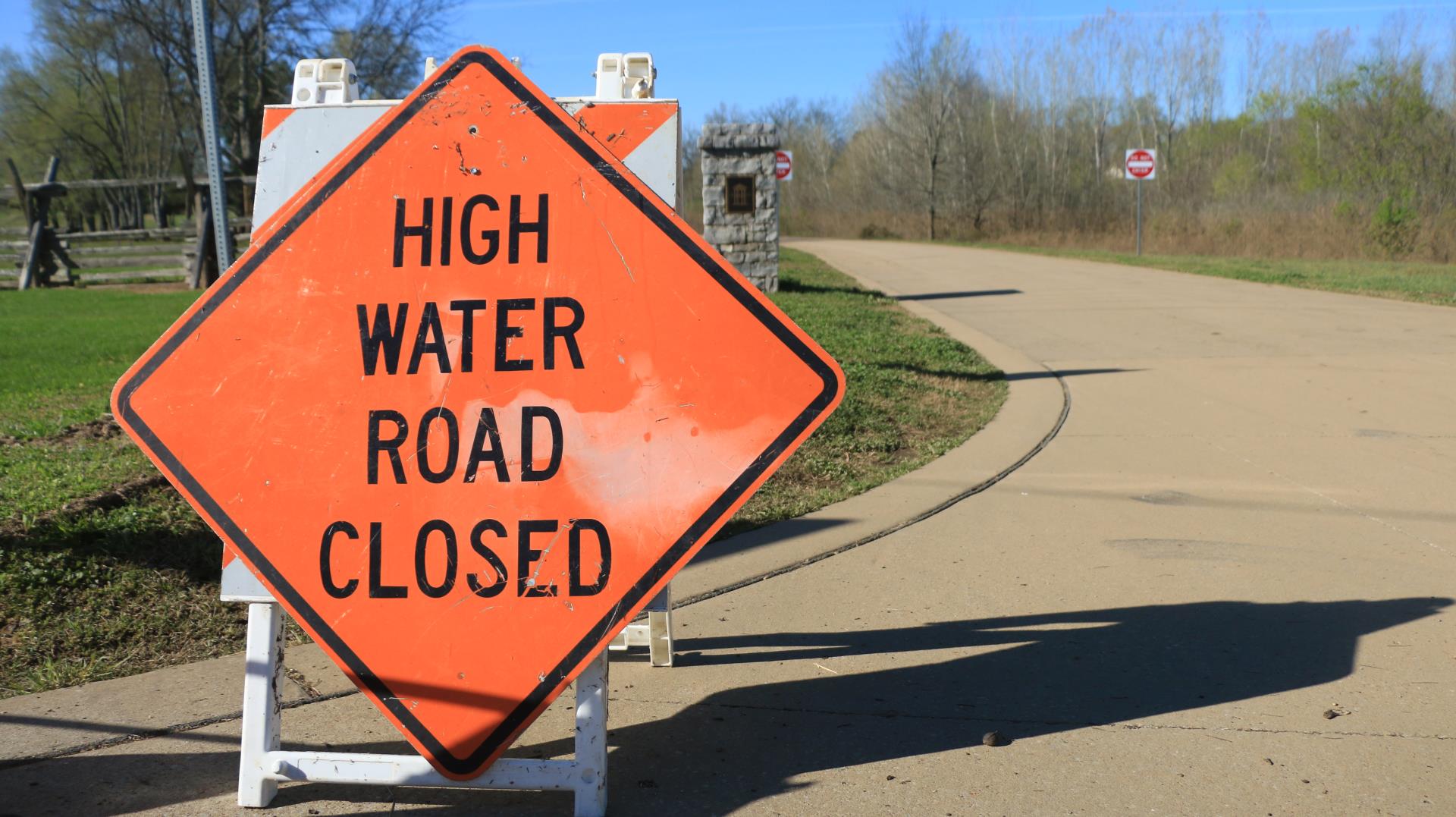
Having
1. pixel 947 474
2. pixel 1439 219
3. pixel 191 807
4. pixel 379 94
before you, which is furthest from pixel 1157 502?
pixel 379 94

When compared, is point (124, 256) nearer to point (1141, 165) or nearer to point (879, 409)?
point (879, 409)

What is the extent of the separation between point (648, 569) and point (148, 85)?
189 feet

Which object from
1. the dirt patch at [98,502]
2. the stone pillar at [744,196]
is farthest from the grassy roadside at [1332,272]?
the dirt patch at [98,502]

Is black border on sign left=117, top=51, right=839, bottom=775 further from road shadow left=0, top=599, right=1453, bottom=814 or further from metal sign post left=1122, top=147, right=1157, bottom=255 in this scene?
metal sign post left=1122, top=147, right=1157, bottom=255

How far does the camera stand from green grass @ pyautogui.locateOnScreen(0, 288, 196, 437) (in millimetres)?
7477

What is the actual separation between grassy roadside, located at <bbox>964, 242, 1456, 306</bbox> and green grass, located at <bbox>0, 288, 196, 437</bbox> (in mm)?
16025

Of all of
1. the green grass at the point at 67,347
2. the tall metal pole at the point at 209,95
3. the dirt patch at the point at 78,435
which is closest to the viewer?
the tall metal pole at the point at 209,95

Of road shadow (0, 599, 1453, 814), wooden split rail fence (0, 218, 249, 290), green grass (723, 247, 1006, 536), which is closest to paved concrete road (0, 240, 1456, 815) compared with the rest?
road shadow (0, 599, 1453, 814)

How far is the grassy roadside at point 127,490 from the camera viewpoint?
4316mm

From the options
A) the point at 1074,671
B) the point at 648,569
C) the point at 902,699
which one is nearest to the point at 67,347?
the point at 902,699

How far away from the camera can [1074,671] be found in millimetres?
4102

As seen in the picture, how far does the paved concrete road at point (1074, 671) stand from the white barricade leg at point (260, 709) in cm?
11

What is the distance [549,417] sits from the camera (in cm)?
306

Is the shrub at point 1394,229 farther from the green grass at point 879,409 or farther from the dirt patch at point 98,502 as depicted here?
the dirt patch at point 98,502
